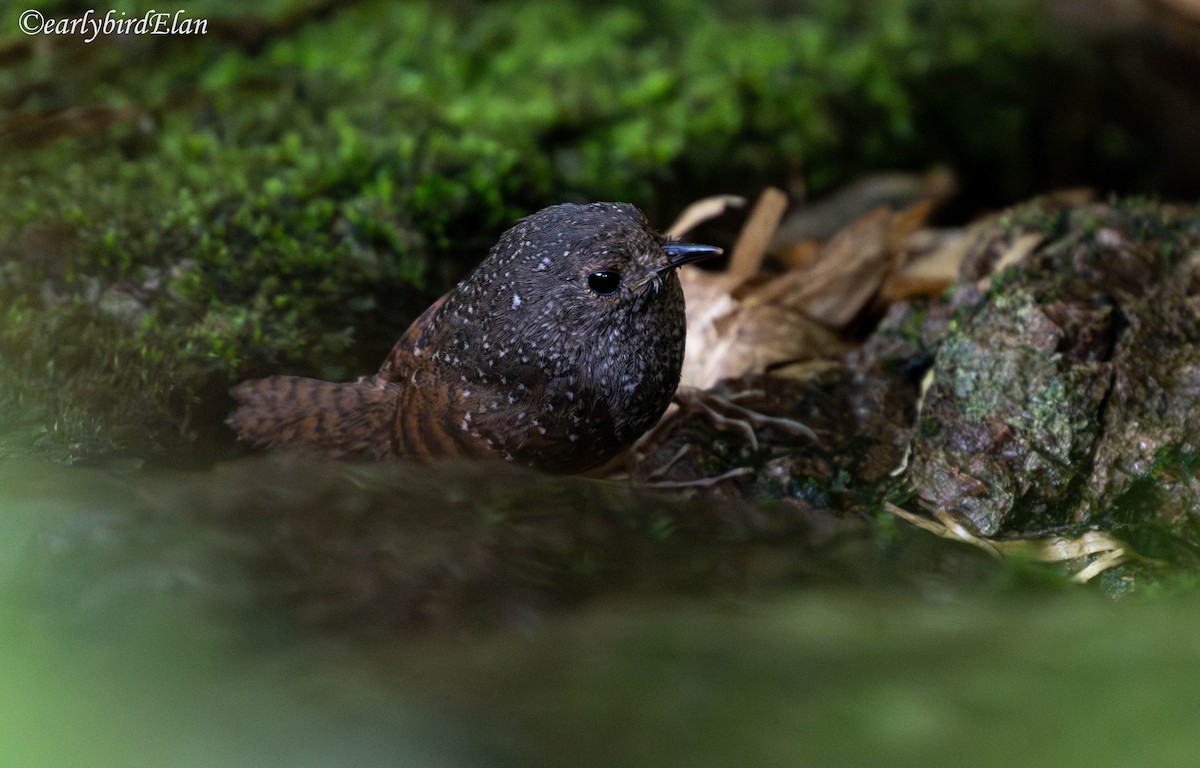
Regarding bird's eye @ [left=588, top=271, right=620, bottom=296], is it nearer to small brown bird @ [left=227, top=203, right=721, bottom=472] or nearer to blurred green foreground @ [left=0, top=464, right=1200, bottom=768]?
small brown bird @ [left=227, top=203, right=721, bottom=472]

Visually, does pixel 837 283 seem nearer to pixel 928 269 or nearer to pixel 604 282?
pixel 928 269

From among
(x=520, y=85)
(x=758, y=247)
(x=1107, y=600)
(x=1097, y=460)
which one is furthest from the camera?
(x=520, y=85)

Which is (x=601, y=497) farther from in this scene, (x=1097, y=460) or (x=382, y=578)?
(x=1097, y=460)

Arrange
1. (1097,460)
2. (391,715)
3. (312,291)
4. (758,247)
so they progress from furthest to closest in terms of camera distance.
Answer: (758,247)
(312,291)
(1097,460)
(391,715)

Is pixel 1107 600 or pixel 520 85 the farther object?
pixel 520 85

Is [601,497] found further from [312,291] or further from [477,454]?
[312,291]

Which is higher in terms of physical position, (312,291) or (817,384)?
(312,291)

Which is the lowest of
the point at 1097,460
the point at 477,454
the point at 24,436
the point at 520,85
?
the point at 1097,460

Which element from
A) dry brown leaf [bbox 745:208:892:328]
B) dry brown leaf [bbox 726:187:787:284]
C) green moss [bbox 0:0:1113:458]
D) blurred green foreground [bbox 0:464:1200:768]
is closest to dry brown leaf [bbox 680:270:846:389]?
dry brown leaf [bbox 745:208:892:328]

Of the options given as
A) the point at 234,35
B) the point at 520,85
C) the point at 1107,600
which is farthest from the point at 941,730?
the point at 234,35
